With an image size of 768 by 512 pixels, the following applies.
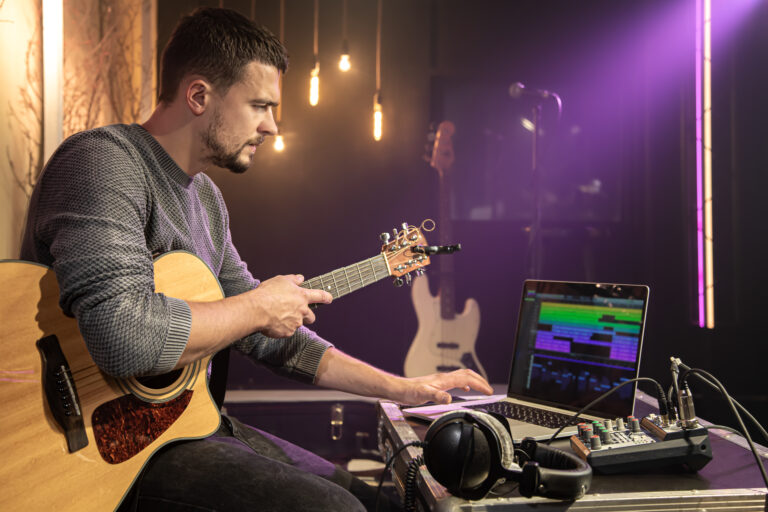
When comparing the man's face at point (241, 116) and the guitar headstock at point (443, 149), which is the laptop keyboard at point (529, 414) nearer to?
the man's face at point (241, 116)

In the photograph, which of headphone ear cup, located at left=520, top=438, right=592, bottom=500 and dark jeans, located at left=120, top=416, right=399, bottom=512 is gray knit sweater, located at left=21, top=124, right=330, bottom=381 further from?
headphone ear cup, located at left=520, top=438, right=592, bottom=500

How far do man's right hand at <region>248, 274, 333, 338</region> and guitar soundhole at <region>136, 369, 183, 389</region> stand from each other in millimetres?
215

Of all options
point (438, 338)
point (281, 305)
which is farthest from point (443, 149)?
point (281, 305)

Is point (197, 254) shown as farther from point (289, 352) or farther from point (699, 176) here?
point (699, 176)

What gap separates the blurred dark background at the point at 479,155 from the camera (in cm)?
414

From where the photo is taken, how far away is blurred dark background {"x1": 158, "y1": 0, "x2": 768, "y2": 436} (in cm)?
414

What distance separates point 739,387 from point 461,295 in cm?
186

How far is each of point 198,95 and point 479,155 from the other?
312 centimetres

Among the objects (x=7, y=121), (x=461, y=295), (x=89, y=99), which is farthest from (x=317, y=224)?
(x=7, y=121)

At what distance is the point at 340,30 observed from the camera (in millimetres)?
4223

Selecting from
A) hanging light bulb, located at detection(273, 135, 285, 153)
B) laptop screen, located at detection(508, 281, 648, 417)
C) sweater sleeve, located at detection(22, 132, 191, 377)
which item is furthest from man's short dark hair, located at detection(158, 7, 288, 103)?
hanging light bulb, located at detection(273, 135, 285, 153)

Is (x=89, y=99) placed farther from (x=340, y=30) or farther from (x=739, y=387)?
(x=739, y=387)

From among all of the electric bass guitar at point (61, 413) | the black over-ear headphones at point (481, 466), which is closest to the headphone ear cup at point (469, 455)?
the black over-ear headphones at point (481, 466)

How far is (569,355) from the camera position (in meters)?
1.55
